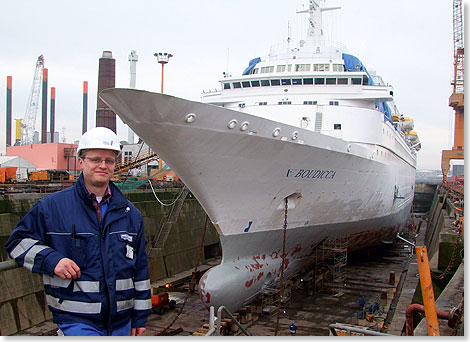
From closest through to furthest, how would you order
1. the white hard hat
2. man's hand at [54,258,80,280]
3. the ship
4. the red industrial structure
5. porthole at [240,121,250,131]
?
1. man's hand at [54,258,80,280]
2. the white hard hat
3. the ship
4. porthole at [240,121,250,131]
5. the red industrial structure

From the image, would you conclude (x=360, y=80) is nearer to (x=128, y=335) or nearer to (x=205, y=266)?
(x=205, y=266)

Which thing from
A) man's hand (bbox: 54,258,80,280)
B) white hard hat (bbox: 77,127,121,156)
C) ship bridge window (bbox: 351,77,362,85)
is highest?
Answer: ship bridge window (bbox: 351,77,362,85)

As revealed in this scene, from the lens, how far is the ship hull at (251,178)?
7863 mm

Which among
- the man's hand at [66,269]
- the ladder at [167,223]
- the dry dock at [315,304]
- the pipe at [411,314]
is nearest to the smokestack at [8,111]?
the ladder at [167,223]

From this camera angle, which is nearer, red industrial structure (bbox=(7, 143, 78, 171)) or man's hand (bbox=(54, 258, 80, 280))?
man's hand (bbox=(54, 258, 80, 280))

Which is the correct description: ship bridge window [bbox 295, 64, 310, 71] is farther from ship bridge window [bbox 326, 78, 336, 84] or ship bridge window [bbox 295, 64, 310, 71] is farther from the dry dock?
the dry dock

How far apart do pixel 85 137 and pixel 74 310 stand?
1.11 meters

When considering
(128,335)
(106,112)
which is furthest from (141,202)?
Result: (106,112)

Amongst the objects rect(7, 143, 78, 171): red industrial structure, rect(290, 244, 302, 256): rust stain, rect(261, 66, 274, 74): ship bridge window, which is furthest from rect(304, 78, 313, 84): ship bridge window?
rect(7, 143, 78, 171): red industrial structure

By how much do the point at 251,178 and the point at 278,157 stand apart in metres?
0.76

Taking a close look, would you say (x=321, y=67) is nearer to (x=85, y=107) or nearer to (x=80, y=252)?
(x=80, y=252)

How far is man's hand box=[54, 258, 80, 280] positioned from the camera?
103 inches

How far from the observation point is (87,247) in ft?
8.98

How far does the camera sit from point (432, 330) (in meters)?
5.44
